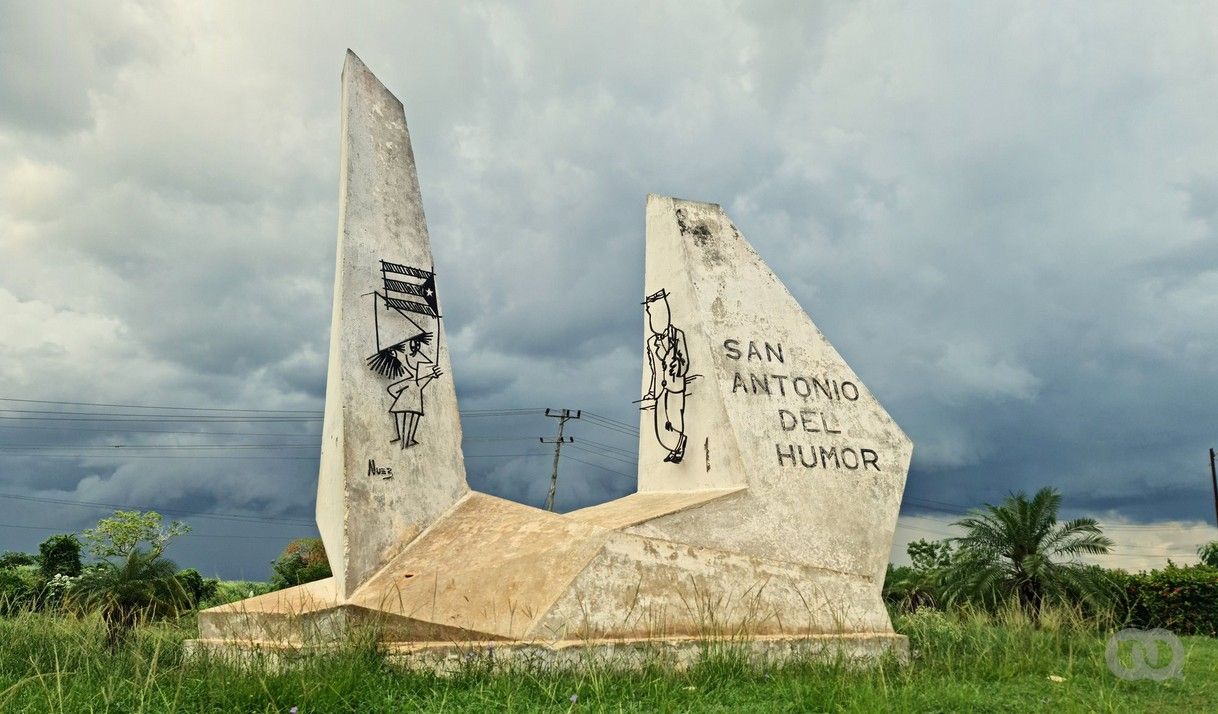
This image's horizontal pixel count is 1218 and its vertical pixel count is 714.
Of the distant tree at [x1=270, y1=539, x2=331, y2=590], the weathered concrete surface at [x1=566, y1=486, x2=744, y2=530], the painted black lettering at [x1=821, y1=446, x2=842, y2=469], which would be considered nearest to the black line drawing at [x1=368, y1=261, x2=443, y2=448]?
the weathered concrete surface at [x1=566, y1=486, x2=744, y2=530]

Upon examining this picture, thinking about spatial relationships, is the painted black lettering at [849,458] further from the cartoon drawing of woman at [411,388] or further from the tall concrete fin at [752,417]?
the cartoon drawing of woman at [411,388]

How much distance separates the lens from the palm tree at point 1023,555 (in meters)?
15.7

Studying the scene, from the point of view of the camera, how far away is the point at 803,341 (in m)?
10.5

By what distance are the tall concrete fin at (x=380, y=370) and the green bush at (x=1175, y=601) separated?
48.8ft

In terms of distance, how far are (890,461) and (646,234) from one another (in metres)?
4.21

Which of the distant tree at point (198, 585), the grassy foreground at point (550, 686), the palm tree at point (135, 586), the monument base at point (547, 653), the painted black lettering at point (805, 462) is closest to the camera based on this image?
the grassy foreground at point (550, 686)

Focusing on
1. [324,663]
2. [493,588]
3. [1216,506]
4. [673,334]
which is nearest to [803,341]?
[673,334]

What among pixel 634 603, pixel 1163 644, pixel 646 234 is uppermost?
pixel 646 234

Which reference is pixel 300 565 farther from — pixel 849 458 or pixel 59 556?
pixel 849 458

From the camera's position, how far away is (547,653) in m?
7.07

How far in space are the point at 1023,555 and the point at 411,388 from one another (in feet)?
41.9

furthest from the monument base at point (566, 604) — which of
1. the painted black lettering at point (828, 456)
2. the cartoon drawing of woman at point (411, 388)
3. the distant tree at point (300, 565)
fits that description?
the distant tree at point (300, 565)

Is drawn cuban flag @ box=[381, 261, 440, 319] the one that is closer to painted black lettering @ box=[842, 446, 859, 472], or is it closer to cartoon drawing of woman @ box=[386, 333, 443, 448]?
cartoon drawing of woman @ box=[386, 333, 443, 448]

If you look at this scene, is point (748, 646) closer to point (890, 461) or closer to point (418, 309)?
point (890, 461)
